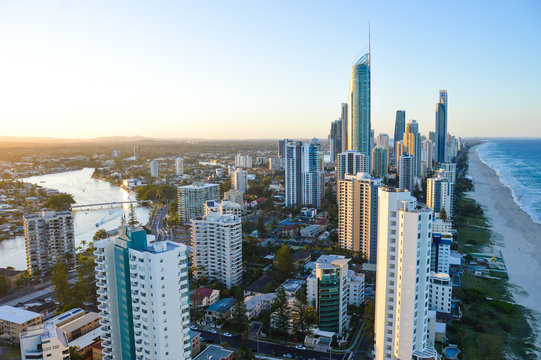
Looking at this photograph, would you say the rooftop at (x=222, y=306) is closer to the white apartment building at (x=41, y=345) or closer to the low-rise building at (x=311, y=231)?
the white apartment building at (x=41, y=345)

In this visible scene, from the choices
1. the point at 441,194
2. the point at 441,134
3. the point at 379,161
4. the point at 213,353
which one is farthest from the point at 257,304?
the point at 441,134

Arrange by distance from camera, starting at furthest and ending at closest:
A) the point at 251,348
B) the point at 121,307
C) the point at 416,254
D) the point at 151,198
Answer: the point at 151,198 → the point at 251,348 → the point at 121,307 → the point at 416,254

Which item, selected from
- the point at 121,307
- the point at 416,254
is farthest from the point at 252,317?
the point at 416,254

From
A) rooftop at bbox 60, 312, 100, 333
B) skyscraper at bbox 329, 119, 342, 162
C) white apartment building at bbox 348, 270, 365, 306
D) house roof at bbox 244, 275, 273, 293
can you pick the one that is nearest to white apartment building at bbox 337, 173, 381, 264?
white apartment building at bbox 348, 270, 365, 306

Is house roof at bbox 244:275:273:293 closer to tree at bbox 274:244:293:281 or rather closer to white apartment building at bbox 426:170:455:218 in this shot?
tree at bbox 274:244:293:281

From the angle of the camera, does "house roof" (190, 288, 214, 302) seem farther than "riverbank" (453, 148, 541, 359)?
Yes

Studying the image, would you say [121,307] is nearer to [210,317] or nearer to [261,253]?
[210,317]

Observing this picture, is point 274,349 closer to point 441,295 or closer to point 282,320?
point 282,320
